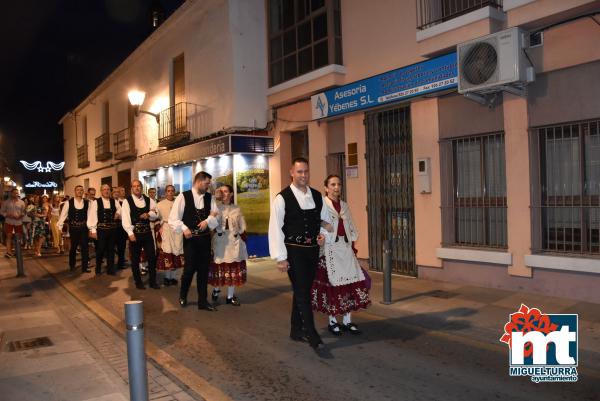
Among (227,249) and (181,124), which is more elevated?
(181,124)

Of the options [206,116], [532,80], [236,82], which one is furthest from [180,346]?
[206,116]

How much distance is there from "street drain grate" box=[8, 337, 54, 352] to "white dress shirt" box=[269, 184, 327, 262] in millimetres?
2859

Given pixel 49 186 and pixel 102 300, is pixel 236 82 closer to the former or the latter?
pixel 102 300

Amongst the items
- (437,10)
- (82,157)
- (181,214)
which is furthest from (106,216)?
(82,157)

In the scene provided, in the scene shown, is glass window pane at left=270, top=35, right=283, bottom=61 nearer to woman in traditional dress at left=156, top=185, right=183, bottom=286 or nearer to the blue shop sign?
the blue shop sign

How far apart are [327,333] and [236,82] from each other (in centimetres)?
849

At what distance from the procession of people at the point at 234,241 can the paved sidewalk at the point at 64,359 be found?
150 cm

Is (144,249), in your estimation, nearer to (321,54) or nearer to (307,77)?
(307,77)

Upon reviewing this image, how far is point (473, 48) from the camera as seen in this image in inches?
302

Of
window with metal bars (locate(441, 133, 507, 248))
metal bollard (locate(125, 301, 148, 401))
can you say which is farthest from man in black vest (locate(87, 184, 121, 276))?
metal bollard (locate(125, 301, 148, 401))

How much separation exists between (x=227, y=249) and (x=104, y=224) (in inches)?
176

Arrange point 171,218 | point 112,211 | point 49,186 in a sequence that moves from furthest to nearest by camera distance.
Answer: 1. point 49,186
2. point 112,211
3. point 171,218

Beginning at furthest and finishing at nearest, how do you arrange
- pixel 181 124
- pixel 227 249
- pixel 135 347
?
1. pixel 181 124
2. pixel 227 249
3. pixel 135 347

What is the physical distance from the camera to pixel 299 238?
5.34 metres
